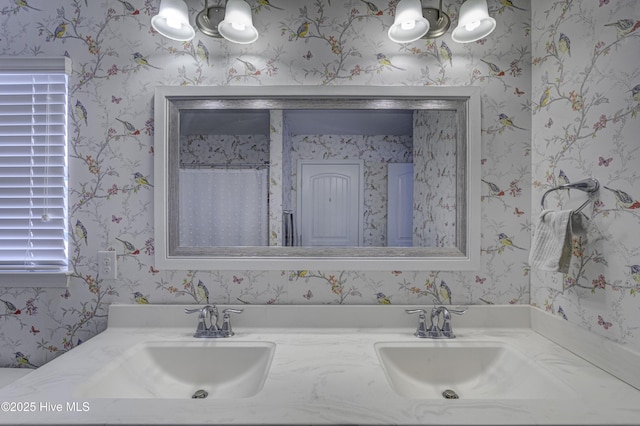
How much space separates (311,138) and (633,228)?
3.40 ft

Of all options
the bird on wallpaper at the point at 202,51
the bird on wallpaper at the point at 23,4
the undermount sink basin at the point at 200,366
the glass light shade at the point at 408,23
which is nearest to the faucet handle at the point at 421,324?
the undermount sink basin at the point at 200,366

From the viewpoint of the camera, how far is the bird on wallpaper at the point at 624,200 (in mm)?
886

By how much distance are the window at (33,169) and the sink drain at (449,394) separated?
4.93ft

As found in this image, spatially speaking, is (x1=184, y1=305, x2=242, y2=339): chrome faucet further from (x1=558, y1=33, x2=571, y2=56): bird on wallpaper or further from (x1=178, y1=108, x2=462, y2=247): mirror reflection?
(x1=558, y1=33, x2=571, y2=56): bird on wallpaper

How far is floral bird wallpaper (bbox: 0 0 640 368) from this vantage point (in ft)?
4.30

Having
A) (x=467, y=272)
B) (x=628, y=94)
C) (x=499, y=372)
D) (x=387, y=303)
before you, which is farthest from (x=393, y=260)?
(x=628, y=94)

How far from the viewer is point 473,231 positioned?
51.3 inches

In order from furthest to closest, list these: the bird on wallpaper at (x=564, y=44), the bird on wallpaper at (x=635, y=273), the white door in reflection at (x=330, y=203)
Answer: the white door in reflection at (x=330, y=203)
the bird on wallpaper at (x=564, y=44)
the bird on wallpaper at (x=635, y=273)

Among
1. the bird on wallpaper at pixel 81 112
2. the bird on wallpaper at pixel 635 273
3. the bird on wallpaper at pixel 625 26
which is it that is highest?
the bird on wallpaper at pixel 625 26

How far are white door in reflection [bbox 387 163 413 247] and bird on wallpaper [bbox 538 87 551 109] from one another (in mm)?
537

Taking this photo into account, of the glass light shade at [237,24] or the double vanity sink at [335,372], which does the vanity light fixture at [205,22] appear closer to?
the glass light shade at [237,24]

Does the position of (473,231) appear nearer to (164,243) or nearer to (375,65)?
(375,65)

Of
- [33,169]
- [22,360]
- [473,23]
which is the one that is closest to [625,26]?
[473,23]

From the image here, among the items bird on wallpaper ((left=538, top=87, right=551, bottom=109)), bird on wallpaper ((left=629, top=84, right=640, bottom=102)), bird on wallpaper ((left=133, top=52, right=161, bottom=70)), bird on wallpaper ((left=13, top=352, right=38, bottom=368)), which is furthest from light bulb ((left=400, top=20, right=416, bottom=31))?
bird on wallpaper ((left=13, top=352, right=38, bottom=368))
